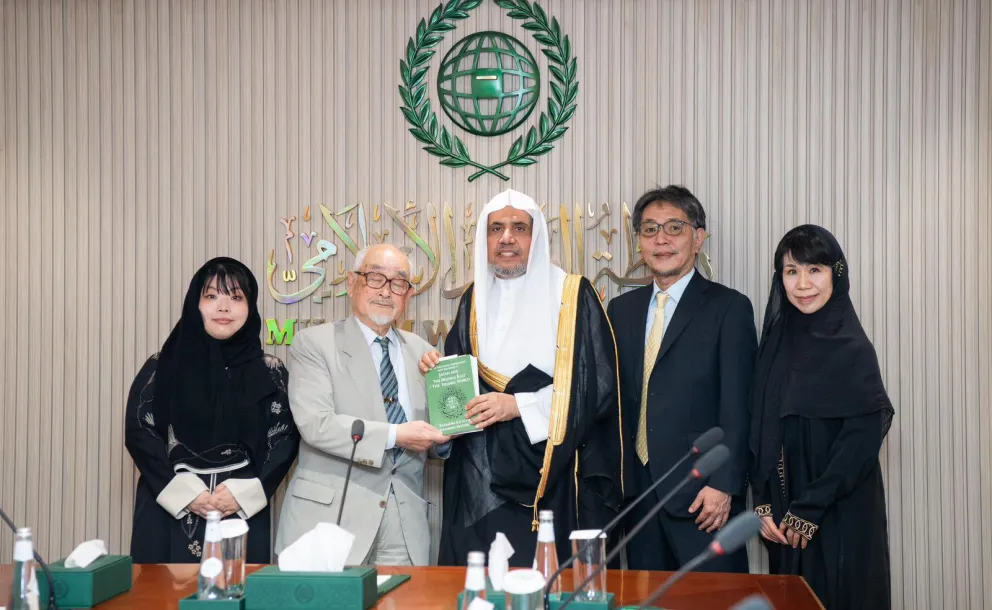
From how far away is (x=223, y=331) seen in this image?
11.3 feet

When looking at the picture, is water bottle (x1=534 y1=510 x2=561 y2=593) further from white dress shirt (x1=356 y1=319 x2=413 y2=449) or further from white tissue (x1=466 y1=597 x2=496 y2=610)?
white dress shirt (x1=356 y1=319 x2=413 y2=449)

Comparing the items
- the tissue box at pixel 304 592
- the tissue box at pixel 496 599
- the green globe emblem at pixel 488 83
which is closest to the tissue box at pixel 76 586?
the tissue box at pixel 304 592

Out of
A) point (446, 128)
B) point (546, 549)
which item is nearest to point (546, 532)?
point (546, 549)

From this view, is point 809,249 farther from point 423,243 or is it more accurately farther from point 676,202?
point 423,243

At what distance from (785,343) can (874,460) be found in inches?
20.1

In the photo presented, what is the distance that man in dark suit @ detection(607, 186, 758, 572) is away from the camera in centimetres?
331

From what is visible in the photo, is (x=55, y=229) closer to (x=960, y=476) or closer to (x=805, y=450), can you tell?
(x=805, y=450)

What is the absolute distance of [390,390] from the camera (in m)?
3.39

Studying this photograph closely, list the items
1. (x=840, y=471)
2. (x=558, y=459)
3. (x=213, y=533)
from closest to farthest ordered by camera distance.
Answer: (x=213, y=533), (x=840, y=471), (x=558, y=459)

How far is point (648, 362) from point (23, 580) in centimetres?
228

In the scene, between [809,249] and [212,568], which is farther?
[809,249]

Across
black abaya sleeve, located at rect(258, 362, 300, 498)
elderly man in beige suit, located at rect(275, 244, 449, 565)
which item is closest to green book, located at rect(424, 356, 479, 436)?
elderly man in beige suit, located at rect(275, 244, 449, 565)

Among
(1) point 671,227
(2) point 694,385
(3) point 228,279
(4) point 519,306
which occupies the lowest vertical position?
(2) point 694,385

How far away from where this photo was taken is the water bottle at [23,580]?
186 centimetres
